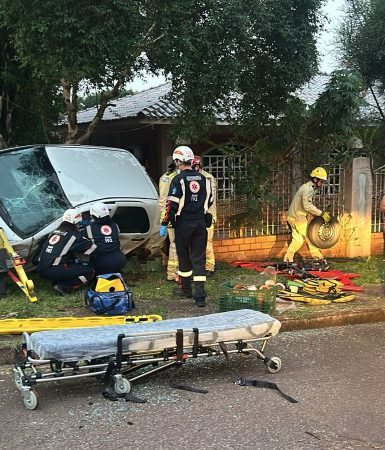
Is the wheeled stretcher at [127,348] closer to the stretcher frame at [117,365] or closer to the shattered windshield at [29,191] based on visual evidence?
the stretcher frame at [117,365]

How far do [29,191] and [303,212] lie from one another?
13.4ft

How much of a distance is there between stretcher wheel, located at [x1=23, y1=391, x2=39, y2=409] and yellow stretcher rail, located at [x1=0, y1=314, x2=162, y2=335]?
45.9 inches

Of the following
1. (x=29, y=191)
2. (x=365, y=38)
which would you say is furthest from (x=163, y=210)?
(x=365, y=38)

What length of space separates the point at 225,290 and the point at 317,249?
131 inches

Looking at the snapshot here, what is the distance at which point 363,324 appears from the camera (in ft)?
20.9

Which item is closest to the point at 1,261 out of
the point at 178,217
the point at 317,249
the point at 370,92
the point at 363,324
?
the point at 178,217

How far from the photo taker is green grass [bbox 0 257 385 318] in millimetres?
6121

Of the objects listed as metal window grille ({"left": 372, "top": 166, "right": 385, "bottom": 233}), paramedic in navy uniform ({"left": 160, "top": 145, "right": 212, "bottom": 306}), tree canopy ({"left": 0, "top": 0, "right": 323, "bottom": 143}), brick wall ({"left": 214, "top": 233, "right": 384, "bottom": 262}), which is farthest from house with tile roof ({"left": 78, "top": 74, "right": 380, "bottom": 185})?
paramedic in navy uniform ({"left": 160, "top": 145, "right": 212, "bottom": 306})

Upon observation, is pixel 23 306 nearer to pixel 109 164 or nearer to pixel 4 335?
pixel 4 335

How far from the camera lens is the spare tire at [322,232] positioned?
8.70 metres

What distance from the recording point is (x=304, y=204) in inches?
332

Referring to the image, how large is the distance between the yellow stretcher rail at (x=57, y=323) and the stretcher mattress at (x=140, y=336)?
685 millimetres

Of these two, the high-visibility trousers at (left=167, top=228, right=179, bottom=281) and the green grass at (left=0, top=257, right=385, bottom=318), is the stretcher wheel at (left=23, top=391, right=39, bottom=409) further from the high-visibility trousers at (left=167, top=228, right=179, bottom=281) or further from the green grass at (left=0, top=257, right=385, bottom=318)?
the high-visibility trousers at (left=167, top=228, right=179, bottom=281)

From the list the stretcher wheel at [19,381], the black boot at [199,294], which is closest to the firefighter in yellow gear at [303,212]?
the black boot at [199,294]
